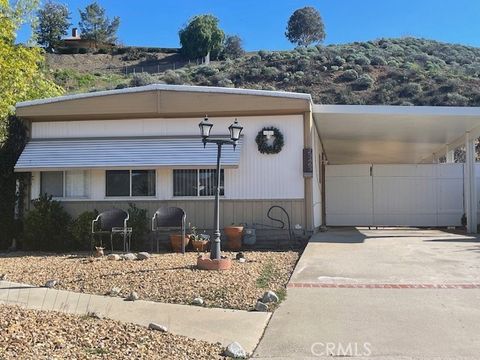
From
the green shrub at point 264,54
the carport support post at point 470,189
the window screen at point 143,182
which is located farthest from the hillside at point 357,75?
the window screen at point 143,182

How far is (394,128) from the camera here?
15.6 meters

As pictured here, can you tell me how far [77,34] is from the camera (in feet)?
272

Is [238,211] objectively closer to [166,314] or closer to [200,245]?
[200,245]

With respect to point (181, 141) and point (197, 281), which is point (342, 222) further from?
point (197, 281)

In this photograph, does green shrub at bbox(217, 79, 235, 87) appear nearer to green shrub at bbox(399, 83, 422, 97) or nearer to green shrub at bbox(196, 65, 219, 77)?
green shrub at bbox(196, 65, 219, 77)

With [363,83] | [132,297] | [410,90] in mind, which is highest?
[363,83]

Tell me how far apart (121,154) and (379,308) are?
27.4ft

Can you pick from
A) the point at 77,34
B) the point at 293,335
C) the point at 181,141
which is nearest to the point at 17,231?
the point at 181,141

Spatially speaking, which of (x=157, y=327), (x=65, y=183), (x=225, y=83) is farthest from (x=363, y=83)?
(x=157, y=327)

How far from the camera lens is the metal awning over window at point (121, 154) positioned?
12805 millimetres

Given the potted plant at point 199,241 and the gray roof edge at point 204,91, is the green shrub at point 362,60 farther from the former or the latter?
the potted plant at point 199,241

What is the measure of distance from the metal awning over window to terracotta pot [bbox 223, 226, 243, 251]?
58.2 inches

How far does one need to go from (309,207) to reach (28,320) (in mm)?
8505

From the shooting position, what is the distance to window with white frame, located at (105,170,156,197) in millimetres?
13562
